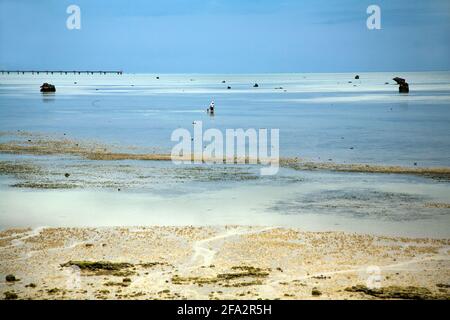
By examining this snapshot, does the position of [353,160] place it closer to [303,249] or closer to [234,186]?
[234,186]

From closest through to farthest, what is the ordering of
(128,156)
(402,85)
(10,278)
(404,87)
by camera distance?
(10,278) → (128,156) → (402,85) → (404,87)

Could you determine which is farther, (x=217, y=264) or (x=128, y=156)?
(x=128, y=156)

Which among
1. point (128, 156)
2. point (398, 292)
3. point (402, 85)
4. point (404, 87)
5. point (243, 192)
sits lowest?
point (398, 292)

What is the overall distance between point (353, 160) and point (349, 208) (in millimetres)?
12214

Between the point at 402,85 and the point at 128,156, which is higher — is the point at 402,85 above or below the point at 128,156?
above

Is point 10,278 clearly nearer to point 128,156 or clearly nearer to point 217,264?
point 217,264

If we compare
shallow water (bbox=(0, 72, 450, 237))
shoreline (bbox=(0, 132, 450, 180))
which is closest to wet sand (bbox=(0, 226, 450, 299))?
shallow water (bbox=(0, 72, 450, 237))

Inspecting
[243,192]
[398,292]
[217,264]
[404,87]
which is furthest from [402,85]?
[398,292]

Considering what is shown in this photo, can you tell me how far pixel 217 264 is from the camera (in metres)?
14.7

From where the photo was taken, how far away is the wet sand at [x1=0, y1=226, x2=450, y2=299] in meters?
12.6

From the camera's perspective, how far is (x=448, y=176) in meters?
27.3

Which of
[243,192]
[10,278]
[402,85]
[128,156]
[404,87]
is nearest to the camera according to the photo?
[10,278]

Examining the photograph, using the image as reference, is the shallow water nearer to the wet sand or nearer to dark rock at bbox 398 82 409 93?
the wet sand

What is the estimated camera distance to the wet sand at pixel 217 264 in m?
12.6
